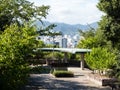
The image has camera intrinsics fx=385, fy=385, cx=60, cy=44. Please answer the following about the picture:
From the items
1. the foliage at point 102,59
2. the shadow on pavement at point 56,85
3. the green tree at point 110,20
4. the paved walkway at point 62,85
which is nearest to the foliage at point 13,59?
the shadow on pavement at point 56,85

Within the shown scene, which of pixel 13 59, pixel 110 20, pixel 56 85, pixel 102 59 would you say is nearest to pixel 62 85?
pixel 56 85

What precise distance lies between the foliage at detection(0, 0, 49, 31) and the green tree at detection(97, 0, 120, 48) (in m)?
6.33

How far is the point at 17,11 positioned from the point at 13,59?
55.2 feet

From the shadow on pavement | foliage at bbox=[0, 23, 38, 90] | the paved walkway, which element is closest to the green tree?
the paved walkway

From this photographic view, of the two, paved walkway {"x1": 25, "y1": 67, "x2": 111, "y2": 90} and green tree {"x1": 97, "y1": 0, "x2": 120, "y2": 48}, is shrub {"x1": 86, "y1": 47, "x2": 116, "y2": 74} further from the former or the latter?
green tree {"x1": 97, "y1": 0, "x2": 120, "y2": 48}

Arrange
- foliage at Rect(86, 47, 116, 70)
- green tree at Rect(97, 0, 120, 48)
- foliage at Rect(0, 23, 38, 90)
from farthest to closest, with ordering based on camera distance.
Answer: green tree at Rect(97, 0, 120, 48), foliage at Rect(86, 47, 116, 70), foliage at Rect(0, 23, 38, 90)

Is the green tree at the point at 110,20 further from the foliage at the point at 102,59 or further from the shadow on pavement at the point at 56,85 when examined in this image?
the shadow on pavement at the point at 56,85

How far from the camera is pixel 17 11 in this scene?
39281mm

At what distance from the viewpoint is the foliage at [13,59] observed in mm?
22688

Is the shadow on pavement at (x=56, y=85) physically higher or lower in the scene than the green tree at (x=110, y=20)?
lower

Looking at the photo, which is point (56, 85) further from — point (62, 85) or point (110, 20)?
point (110, 20)

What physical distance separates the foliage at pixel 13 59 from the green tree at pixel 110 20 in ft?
60.0

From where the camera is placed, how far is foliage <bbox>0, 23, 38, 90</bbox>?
74.4 feet

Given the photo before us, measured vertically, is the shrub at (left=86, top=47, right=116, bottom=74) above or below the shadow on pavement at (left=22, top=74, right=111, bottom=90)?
above
